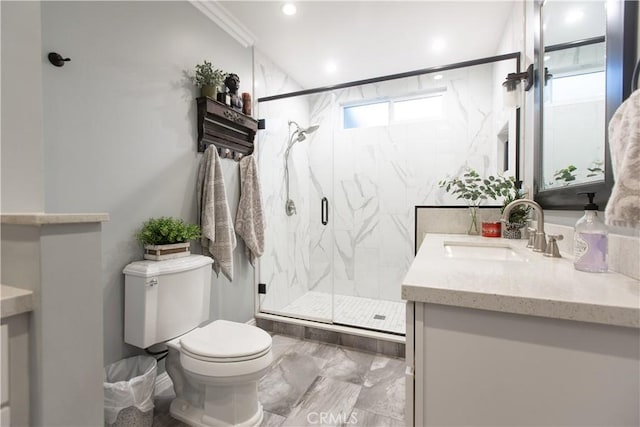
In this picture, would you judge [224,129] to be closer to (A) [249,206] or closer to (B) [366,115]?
(A) [249,206]

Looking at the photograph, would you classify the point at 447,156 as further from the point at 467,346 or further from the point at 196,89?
the point at 467,346

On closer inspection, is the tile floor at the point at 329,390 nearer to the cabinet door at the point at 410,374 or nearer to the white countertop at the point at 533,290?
the cabinet door at the point at 410,374

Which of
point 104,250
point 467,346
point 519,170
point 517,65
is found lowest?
point 467,346

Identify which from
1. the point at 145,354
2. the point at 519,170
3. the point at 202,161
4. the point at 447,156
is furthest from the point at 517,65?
the point at 145,354

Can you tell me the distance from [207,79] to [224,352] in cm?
165

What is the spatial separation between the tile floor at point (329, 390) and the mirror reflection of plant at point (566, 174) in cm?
136

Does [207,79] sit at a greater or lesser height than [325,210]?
greater

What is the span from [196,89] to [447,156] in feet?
7.69

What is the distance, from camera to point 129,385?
4.11ft

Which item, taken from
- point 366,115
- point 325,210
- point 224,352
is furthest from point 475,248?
point 366,115

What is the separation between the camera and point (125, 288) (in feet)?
4.70

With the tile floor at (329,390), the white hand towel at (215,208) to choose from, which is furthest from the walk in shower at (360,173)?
the white hand towel at (215,208)

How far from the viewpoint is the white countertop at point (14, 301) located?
0.61m

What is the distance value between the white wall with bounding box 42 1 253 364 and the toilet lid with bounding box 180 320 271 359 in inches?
16.7
